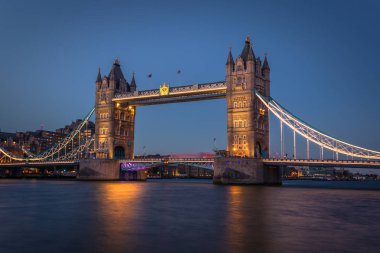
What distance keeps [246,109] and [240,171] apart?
10.8 meters

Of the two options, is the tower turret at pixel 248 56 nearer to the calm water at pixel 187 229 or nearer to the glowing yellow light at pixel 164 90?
the glowing yellow light at pixel 164 90

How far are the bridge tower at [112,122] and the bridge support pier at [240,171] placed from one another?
1136 inches

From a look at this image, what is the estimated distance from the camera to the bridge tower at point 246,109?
6950cm

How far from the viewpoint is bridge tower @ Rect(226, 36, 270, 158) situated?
6950 centimetres

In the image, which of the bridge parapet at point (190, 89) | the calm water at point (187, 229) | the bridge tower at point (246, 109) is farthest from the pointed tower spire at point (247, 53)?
the calm water at point (187, 229)

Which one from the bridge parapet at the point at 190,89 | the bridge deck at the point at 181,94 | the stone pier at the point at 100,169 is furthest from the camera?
the stone pier at the point at 100,169

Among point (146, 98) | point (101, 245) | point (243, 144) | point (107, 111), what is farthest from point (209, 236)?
point (107, 111)

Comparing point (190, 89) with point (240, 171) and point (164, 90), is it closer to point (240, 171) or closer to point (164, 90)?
point (164, 90)

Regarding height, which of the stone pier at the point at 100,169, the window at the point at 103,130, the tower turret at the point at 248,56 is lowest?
the stone pier at the point at 100,169

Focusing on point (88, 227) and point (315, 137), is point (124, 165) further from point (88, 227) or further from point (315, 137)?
point (88, 227)

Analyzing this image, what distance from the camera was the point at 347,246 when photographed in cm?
1702

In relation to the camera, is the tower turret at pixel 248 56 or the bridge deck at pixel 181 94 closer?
the tower turret at pixel 248 56

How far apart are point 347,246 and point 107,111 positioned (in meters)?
76.8

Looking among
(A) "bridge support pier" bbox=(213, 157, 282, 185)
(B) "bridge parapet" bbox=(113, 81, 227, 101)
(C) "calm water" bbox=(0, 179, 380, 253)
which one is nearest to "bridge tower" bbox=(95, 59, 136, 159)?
(B) "bridge parapet" bbox=(113, 81, 227, 101)
